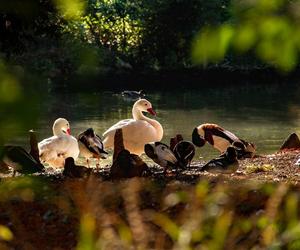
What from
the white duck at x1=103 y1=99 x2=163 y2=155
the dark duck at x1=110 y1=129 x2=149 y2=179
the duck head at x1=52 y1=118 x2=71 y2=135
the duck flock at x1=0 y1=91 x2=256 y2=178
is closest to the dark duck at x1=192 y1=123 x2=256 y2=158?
the duck flock at x1=0 y1=91 x2=256 y2=178

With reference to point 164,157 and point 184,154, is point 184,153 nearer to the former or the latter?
point 184,154

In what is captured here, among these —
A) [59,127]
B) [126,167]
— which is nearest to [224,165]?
[126,167]

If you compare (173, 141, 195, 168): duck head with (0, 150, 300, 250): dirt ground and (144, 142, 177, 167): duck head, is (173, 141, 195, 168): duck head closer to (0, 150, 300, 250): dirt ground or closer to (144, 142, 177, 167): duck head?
(144, 142, 177, 167): duck head

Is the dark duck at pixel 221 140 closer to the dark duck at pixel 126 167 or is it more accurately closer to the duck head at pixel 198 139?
the duck head at pixel 198 139

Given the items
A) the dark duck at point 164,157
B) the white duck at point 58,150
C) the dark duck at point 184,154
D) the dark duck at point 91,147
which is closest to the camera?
the dark duck at point 164,157

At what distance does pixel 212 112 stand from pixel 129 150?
428 inches

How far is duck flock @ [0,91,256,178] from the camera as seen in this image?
6.75 m

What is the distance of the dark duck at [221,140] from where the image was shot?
31.1 ft

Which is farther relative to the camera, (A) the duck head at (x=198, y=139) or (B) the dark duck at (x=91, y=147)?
(A) the duck head at (x=198, y=139)

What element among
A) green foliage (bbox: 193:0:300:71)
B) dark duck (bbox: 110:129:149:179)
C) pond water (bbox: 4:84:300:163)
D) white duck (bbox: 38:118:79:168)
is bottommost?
pond water (bbox: 4:84:300:163)

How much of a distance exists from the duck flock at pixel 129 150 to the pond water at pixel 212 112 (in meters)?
1.63

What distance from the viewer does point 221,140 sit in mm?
10242

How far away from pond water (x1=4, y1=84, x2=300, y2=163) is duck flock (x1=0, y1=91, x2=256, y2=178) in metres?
1.63

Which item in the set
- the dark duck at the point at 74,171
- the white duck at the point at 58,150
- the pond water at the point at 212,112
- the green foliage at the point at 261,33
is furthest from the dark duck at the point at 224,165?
A: the green foliage at the point at 261,33
